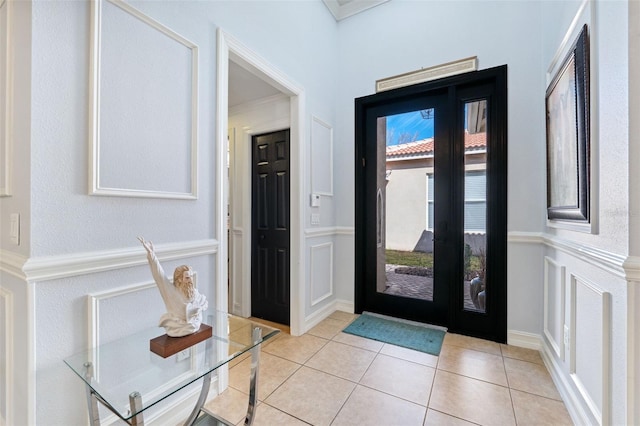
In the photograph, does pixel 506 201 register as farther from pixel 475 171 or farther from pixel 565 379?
pixel 565 379

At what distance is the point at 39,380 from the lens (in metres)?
1.03

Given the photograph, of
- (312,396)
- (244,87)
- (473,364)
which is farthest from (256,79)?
(473,364)

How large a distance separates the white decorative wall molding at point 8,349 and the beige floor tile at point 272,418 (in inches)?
39.3

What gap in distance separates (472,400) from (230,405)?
1.49 metres

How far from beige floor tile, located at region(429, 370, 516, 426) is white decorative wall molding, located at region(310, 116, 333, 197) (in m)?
1.93

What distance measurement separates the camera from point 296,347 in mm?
2318

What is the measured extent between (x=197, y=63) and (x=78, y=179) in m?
0.92

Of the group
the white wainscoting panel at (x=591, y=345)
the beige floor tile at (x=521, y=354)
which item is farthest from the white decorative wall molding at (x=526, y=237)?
the beige floor tile at (x=521, y=354)

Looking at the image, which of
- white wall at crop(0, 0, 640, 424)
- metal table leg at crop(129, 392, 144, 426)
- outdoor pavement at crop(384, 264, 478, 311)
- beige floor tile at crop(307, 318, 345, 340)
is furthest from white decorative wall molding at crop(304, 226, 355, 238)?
metal table leg at crop(129, 392, 144, 426)

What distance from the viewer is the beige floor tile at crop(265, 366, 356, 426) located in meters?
1.54

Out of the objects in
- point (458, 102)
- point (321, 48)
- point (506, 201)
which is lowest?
point (506, 201)

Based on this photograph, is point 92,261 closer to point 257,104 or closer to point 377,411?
point 377,411

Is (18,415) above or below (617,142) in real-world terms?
below

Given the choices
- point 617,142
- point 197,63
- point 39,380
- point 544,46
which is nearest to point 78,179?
point 39,380
